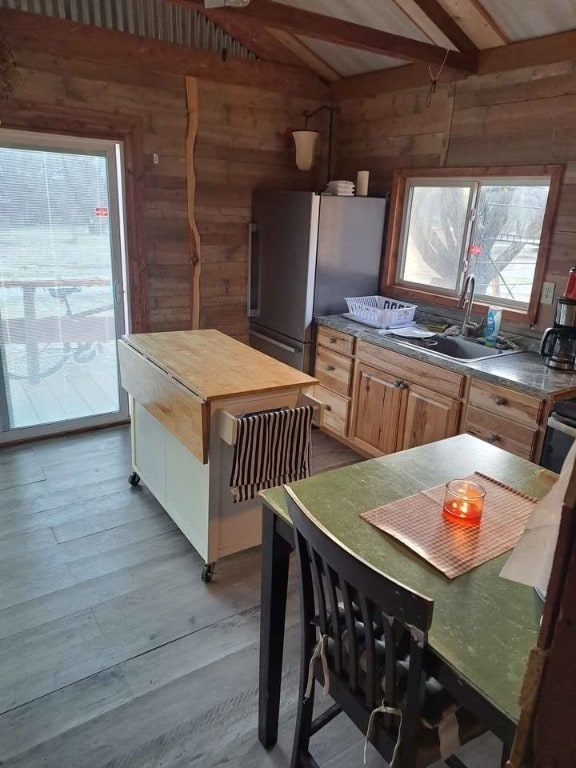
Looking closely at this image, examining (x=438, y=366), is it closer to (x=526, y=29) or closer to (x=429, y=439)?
(x=429, y=439)

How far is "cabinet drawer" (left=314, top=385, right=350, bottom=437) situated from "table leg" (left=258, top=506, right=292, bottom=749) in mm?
2174

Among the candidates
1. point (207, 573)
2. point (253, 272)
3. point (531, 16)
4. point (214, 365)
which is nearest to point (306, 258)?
point (253, 272)

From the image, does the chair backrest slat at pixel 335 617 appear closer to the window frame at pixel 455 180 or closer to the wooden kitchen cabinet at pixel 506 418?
the wooden kitchen cabinet at pixel 506 418

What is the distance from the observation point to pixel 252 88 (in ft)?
13.2

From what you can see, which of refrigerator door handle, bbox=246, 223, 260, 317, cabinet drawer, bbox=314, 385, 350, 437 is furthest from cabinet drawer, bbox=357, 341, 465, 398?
refrigerator door handle, bbox=246, 223, 260, 317

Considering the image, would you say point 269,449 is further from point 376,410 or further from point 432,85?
point 432,85

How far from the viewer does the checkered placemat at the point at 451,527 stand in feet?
4.21

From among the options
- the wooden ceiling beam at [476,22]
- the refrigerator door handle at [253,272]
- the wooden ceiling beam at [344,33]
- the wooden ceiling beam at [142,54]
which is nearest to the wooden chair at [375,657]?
the wooden ceiling beam at [344,33]

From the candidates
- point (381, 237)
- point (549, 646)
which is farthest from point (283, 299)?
point (549, 646)

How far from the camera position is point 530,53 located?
2.99 metres

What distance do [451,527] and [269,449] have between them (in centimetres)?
105

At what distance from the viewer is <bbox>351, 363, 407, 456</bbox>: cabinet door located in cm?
334

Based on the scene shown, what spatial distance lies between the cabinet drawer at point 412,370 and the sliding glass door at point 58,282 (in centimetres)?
180

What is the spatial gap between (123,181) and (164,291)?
781 mm
